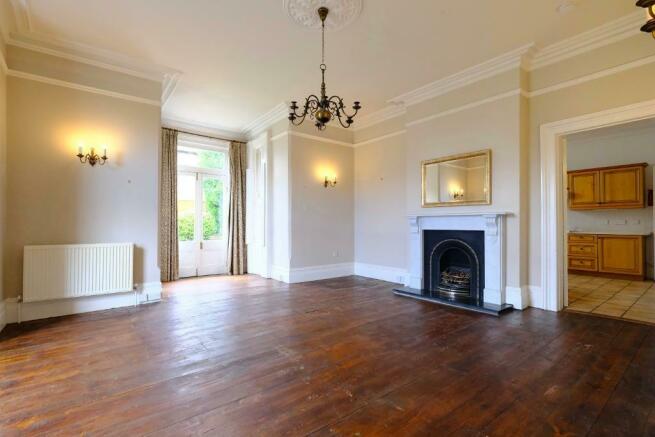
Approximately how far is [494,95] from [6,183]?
6481 millimetres

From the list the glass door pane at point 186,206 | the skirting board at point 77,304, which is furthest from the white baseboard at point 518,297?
the glass door pane at point 186,206

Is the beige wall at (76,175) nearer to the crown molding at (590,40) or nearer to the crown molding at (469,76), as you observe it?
the crown molding at (469,76)

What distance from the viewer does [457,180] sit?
496 centimetres

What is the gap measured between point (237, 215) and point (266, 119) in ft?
7.64

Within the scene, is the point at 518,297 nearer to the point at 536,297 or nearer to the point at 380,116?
the point at 536,297

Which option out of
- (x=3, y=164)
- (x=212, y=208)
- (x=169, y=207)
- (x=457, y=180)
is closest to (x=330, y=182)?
(x=457, y=180)

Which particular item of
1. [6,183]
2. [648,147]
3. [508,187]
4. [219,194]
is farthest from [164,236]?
[648,147]

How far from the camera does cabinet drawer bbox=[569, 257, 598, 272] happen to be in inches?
273

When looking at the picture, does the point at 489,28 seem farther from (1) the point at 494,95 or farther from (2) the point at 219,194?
(2) the point at 219,194

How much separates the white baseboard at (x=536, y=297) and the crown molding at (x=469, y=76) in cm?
306

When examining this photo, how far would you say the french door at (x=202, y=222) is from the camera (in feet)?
23.4

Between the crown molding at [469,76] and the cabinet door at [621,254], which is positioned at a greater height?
the crown molding at [469,76]

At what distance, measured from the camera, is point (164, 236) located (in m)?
6.61

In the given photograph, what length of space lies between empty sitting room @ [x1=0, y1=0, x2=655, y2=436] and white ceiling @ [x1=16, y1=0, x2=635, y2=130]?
0.03 meters
